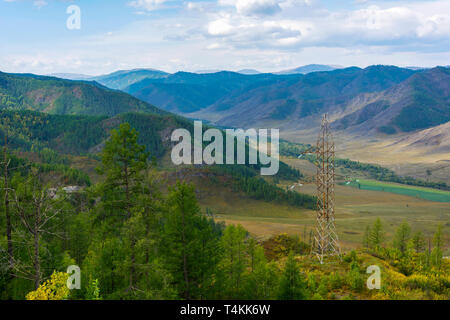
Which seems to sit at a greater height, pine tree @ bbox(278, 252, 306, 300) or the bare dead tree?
the bare dead tree

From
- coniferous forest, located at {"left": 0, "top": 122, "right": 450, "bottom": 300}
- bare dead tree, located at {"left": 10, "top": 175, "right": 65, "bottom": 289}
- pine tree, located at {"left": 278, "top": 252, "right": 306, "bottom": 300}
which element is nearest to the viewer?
bare dead tree, located at {"left": 10, "top": 175, "right": 65, "bottom": 289}

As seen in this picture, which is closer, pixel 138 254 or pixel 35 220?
pixel 35 220

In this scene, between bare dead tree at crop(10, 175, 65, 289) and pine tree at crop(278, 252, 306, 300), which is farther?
pine tree at crop(278, 252, 306, 300)

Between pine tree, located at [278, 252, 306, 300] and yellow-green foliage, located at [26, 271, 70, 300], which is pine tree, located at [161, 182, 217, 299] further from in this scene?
yellow-green foliage, located at [26, 271, 70, 300]

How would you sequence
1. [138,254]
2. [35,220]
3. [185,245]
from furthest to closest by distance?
[185,245]
[138,254]
[35,220]

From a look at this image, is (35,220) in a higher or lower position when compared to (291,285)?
higher

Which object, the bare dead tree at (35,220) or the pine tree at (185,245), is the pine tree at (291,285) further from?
the bare dead tree at (35,220)

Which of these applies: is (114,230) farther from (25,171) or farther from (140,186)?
(25,171)

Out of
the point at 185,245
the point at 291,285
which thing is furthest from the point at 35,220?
the point at 291,285

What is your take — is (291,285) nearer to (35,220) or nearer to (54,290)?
(54,290)

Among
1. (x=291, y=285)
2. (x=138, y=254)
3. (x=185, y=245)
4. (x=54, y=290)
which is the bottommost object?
(x=291, y=285)

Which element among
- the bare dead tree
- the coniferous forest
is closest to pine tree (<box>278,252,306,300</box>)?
the coniferous forest
